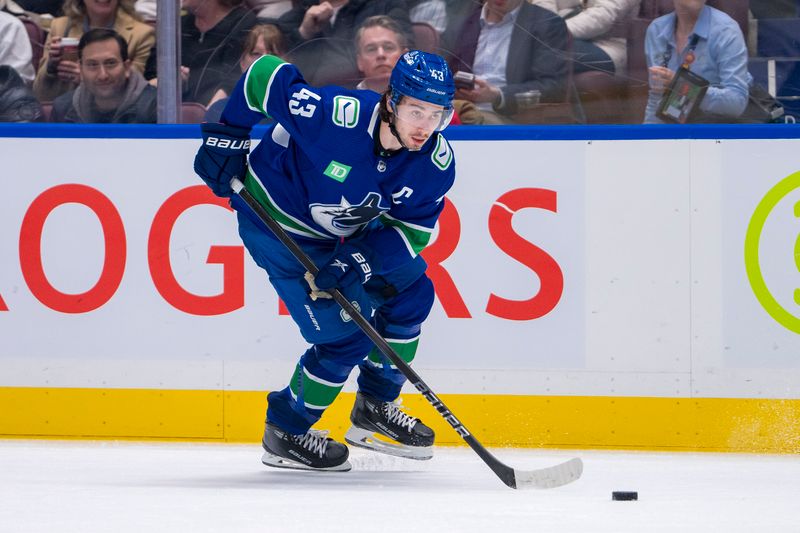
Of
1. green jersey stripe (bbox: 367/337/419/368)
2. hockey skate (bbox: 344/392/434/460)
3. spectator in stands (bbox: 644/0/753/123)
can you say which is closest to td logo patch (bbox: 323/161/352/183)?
green jersey stripe (bbox: 367/337/419/368)

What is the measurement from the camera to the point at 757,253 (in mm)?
3857

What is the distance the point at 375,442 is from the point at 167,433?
0.86 meters

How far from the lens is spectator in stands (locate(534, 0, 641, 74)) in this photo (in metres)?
4.06

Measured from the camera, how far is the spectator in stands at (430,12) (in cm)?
413

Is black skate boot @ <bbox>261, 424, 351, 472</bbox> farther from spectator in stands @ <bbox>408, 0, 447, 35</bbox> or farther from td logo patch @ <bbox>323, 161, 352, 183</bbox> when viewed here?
spectator in stands @ <bbox>408, 0, 447, 35</bbox>

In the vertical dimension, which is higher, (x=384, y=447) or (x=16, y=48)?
(x=16, y=48)

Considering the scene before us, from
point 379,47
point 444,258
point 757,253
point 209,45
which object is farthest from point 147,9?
point 757,253

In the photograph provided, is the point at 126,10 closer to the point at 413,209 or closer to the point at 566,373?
the point at 413,209

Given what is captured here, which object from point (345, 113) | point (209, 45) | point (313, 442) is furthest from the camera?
point (209, 45)

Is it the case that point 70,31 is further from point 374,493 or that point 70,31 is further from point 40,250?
point 374,493

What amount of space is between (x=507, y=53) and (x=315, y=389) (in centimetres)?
138

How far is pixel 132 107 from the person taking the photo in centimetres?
423

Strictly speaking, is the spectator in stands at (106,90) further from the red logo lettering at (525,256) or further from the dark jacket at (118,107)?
the red logo lettering at (525,256)

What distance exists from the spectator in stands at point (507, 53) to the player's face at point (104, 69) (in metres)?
1.09
